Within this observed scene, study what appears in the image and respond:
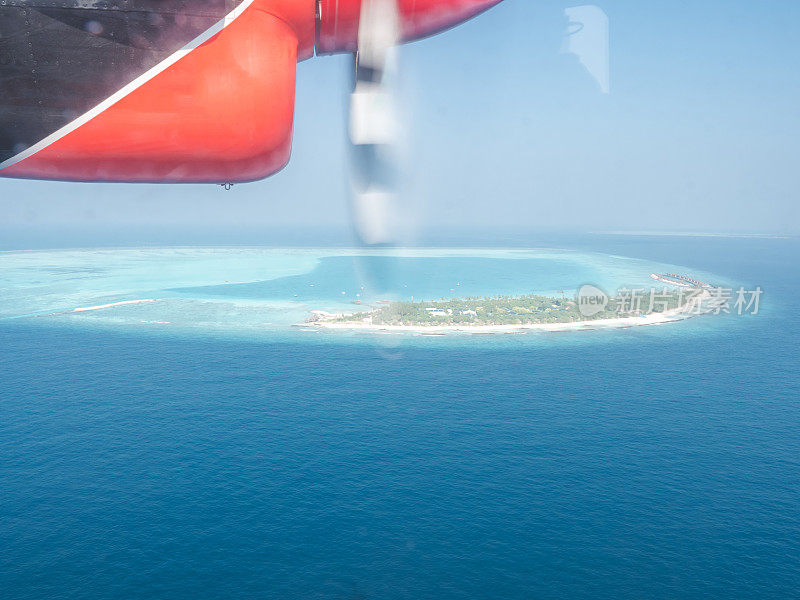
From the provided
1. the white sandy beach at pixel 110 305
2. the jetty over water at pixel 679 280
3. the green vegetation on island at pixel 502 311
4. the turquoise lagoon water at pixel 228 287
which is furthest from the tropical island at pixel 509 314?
the white sandy beach at pixel 110 305

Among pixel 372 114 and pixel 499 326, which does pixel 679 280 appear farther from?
pixel 372 114

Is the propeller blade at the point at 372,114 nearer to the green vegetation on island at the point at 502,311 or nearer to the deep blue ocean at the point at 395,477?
the deep blue ocean at the point at 395,477

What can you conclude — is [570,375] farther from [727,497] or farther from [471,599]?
[471,599]

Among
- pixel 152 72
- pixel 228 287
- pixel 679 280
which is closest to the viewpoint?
pixel 152 72

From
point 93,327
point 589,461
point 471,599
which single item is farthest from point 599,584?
point 93,327

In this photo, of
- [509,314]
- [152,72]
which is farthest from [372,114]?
[509,314]

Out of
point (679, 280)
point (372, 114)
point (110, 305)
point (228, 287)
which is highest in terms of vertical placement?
point (372, 114)

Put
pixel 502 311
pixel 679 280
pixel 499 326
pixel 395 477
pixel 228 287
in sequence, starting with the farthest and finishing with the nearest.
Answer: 1. pixel 679 280
2. pixel 228 287
3. pixel 502 311
4. pixel 499 326
5. pixel 395 477
